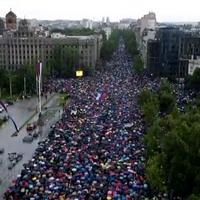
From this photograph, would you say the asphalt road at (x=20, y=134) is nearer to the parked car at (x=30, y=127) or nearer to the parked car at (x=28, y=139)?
the parked car at (x=28, y=139)

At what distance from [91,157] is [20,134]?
786 inches

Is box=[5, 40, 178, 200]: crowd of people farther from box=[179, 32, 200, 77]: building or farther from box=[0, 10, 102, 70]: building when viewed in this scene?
box=[0, 10, 102, 70]: building

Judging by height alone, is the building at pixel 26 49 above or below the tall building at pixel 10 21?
below

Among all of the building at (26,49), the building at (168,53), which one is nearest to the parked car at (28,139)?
the building at (168,53)

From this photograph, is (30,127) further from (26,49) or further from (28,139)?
(26,49)

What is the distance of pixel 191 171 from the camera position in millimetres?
46562

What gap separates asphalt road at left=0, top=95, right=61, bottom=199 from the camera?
182ft

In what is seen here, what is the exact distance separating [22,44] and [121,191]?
4158 inches

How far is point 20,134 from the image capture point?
7388 centimetres

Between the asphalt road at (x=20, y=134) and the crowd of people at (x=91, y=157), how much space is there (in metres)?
1.95

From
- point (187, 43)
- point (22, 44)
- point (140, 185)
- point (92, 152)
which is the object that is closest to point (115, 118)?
point (92, 152)

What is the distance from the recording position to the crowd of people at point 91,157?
47.1m

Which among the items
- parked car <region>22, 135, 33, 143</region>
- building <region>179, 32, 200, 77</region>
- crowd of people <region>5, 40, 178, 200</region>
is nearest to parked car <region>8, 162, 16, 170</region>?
crowd of people <region>5, 40, 178, 200</region>

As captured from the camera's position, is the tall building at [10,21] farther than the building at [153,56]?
Yes
